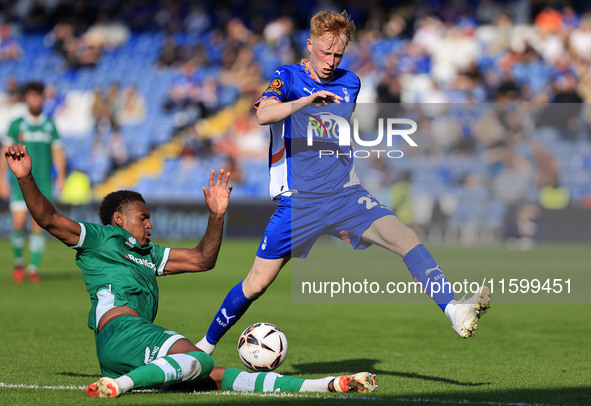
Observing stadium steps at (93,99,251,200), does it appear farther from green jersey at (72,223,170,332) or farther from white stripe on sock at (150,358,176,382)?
white stripe on sock at (150,358,176,382)

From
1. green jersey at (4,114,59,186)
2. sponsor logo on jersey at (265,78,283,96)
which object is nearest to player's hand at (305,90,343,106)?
sponsor logo on jersey at (265,78,283,96)

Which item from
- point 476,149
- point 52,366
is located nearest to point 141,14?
point 476,149

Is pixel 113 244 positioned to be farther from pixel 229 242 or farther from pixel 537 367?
pixel 229 242

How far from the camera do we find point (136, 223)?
5.39 m

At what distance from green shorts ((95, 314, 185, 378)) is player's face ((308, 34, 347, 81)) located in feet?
6.69

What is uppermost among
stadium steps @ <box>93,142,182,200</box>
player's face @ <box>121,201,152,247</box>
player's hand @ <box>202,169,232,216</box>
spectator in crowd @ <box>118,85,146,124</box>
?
spectator in crowd @ <box>118,85,146,124</box>

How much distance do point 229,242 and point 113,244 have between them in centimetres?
1591

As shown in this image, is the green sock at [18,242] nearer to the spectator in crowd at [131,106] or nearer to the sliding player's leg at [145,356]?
the sliding player's leg at [145,356]

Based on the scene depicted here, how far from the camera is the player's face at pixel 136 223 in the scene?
5398 millimetres

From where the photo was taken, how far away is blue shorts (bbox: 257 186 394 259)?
594 cm

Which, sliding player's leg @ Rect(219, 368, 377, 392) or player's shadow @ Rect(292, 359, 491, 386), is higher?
player's shadow @ Rect(292, 359, 491, 386)

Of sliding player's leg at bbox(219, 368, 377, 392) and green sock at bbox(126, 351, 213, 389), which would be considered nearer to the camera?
green sock at bbox(126, 351, 213, 389)

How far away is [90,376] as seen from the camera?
584cm

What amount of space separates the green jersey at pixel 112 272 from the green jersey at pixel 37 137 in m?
7.50
